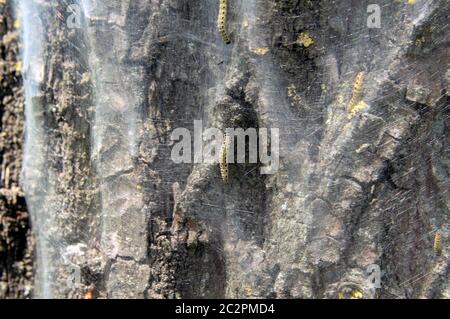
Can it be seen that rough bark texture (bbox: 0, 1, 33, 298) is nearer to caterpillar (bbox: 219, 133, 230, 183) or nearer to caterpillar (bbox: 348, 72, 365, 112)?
caterpillar (bbox: 219, 133, 230, 183)

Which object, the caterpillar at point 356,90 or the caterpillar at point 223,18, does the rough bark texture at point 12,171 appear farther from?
the caterpillar at point 356,90

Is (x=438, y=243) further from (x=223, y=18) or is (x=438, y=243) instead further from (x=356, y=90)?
(x=223, y=18)

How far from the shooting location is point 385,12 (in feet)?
5.27

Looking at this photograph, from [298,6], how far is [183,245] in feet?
2.77

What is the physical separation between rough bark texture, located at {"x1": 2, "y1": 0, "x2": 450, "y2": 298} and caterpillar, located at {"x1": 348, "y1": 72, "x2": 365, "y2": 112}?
12 millimetres

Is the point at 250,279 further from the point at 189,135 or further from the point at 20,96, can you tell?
the point at 20,96

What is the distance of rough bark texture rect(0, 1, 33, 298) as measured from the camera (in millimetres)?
2125

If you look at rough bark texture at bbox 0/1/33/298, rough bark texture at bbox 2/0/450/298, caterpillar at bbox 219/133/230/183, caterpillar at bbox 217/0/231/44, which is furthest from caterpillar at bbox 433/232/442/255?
rough bark texture at bbox 0/1/33/298

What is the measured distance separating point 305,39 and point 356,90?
0.72ft

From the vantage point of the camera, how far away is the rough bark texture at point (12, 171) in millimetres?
2125

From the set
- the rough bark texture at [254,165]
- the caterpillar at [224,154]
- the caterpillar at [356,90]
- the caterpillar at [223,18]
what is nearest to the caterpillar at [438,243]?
the rough bark texture at [254,165]

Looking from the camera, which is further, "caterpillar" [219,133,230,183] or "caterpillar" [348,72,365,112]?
"caterpillar" [219,133,230,183]
